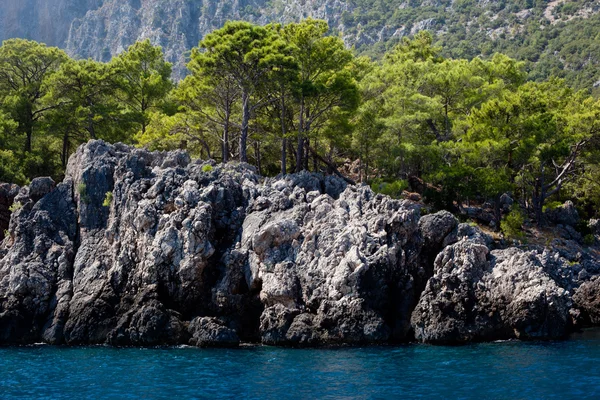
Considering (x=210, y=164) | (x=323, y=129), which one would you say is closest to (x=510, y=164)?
(x=323, y=129)

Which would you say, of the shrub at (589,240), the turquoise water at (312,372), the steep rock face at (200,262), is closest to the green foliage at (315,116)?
the steep rock face at (200,262)

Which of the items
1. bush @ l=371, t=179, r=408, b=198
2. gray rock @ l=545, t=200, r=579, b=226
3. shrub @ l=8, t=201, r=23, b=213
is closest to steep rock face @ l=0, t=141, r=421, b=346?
shrub @ l=8, t=201, r=23, b=213

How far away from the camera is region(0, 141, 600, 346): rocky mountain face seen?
37750 millimetres

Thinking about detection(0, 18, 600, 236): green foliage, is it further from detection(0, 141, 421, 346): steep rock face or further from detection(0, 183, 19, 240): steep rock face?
detection(0, 183, 19, 240): steep rock face

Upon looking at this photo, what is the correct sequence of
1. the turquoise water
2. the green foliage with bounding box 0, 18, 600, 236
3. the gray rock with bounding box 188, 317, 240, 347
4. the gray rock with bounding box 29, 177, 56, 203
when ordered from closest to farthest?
the turquoise water → the gray rock with bounding box 188, 317, 240, 347 → the gray rock with bounding box 29, 177, 56, 203 → the green foliage with bounding box 0, 18, 600, 236

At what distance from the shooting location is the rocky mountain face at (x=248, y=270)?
37.8m

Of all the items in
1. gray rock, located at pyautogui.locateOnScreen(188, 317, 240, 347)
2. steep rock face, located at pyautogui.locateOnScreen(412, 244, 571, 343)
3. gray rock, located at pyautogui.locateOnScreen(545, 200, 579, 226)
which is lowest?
gray rock, located at pyautogui.locateOnScreen(188, 317, 240, 347)

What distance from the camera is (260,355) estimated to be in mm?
35500

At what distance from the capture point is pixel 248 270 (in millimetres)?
40562

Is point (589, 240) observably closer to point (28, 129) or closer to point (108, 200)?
point (108, 200)

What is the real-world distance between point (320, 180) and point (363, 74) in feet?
79.3

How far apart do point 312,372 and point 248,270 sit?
10.7 meters

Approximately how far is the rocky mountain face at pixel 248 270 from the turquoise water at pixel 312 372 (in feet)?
5.70

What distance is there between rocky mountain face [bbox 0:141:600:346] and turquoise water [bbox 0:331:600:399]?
1.74m
